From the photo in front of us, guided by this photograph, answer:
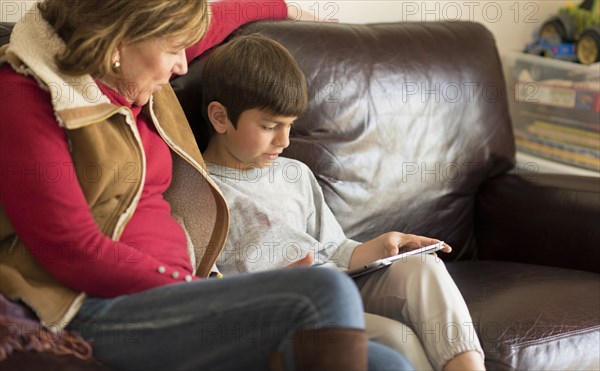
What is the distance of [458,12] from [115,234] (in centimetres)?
181

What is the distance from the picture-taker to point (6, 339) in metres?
1.19

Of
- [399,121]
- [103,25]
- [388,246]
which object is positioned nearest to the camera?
[103,25]

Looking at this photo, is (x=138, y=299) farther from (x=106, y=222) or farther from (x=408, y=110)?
(x=408, y=110)

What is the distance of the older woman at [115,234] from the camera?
1.21 m

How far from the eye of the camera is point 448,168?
7.14ft

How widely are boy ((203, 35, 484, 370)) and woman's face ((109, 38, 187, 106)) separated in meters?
0.27

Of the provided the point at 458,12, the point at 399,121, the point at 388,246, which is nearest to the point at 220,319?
the point at 388,246

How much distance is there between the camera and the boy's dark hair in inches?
65.5

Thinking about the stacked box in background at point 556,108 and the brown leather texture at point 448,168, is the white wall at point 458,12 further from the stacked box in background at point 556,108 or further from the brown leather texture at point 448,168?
the brown leather texture at point 448,168

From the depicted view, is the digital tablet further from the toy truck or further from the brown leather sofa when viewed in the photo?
the toy truck

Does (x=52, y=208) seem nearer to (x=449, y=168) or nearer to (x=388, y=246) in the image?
(x=388, y=246)

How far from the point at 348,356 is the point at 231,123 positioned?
66 centimetres

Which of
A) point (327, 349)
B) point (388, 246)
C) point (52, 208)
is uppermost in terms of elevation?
point (52, 208)

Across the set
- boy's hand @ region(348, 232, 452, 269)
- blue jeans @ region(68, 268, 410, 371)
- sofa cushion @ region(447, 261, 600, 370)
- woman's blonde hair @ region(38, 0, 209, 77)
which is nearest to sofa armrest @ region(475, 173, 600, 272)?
sofa cushion @ region(447, 261, 600, 370)
